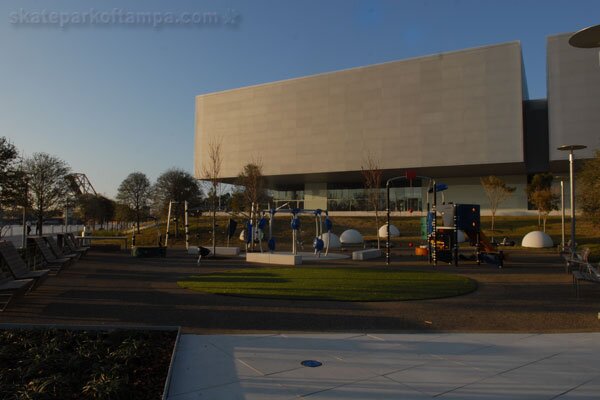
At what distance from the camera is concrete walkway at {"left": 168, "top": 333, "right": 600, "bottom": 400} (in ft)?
15.1

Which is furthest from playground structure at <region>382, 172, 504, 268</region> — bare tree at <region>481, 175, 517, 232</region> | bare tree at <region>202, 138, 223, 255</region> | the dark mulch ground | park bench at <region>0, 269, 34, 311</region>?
bare tree at <region>481, 175, 517, 232</region>

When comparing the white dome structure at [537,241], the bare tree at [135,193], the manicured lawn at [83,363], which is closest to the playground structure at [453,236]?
the white dome structure at [537,241]

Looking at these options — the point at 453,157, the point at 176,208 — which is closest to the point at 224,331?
the point at 176,208

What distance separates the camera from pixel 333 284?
12859 millimetres

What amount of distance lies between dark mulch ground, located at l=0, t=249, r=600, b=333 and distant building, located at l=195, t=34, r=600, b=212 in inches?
1516

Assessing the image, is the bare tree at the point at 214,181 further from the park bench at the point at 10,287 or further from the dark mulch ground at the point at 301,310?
the park bench at the point at 10,287

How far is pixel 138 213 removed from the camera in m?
46.6

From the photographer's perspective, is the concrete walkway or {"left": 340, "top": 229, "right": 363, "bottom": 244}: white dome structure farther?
{"left": 340, "top": 229, "right": 363, "bottom": 244}: white dome structure

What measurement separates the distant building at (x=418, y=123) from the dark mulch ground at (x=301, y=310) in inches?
1516

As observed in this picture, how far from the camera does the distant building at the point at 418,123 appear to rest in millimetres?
46594

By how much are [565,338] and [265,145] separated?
2230 inches

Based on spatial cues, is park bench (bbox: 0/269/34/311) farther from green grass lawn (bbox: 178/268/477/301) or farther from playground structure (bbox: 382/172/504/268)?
playground structure (bbox: 382/172/504/268)

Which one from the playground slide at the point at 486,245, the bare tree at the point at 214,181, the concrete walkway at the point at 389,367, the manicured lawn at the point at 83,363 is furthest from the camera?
the bare tree at the point at 214,181

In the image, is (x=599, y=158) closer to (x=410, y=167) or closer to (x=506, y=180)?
(x=410, y=167)
